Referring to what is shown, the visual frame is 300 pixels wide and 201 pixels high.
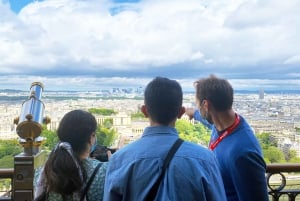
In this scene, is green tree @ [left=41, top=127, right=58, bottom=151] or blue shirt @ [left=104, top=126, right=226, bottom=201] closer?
blue shirt @ [left=104, top=126, right=226, bottom=201]

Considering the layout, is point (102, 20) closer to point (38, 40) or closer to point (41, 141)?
point (38, 40)

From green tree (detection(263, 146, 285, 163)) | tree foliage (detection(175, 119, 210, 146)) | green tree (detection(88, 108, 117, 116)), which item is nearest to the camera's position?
tree foliage (detection(175, 119, 210, 146))

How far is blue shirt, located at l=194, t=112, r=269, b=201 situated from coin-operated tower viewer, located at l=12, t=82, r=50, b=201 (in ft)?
2.96

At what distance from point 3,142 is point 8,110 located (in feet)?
0.94

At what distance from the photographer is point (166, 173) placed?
4.39ft

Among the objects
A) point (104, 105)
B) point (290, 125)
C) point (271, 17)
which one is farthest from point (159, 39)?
point (290, 125)

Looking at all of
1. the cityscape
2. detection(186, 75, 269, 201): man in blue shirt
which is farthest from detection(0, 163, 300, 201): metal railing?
detection(186, 75, 269, 201): man in blue shirt

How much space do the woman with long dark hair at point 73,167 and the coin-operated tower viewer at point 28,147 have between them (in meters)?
0.23

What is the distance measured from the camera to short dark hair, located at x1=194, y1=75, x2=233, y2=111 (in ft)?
6.02

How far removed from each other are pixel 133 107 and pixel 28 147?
0.80 meters

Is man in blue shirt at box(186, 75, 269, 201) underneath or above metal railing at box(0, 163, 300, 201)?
above

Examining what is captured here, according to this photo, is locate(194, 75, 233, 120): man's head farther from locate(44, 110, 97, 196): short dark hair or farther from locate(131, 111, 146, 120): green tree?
locate(44, 110, 97, 196): short dark hair

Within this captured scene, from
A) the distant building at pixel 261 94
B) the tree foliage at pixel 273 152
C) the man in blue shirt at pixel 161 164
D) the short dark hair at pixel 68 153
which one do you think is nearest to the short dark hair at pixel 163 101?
the man in blue shirt at pixel 161 164

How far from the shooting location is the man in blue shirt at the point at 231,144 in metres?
1.73
